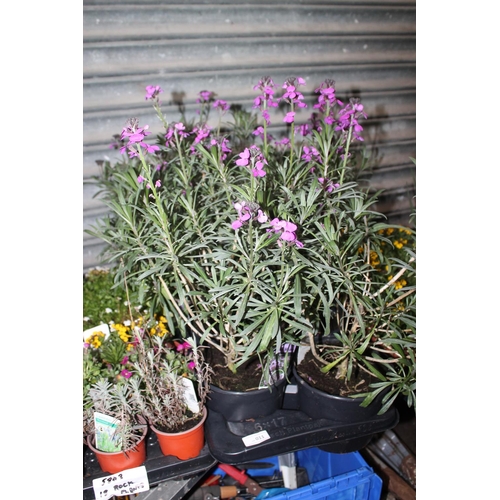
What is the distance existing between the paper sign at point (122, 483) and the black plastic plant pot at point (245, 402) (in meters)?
0.34

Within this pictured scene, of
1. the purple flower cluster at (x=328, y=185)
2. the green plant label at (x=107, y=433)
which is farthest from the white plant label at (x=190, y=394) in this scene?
the purple flower cluster at (x=328, y=185)

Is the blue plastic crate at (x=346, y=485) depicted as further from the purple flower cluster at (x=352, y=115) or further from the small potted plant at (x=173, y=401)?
the purple flower cluster at (x=352, y=115)

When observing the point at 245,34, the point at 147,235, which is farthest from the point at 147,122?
the point at 147,235

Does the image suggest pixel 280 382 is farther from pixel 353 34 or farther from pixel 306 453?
pixel 353 34

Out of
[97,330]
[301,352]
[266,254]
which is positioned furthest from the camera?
[97,330]

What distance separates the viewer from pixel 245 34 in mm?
2881

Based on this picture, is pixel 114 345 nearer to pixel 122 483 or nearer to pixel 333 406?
pixel 122 483

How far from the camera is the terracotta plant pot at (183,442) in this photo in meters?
1.61

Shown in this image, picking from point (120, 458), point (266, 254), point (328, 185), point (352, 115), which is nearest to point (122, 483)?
point (120, 458)

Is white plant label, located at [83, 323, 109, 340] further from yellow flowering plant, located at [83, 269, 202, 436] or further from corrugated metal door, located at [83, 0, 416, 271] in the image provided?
corrugated metal door, located at [83, 0, 416, 271]

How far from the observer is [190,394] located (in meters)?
1.68

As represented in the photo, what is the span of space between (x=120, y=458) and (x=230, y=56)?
7.79 ft

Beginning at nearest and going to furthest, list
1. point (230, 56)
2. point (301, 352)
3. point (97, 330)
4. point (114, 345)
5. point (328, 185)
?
point (328, 185) < point (301, 352) < point (114, 345) < point (97, 330) < point (230, 56)
